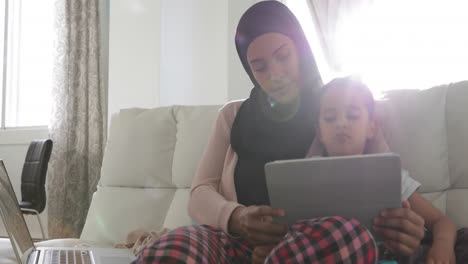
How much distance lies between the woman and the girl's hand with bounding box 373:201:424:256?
20 centimetres

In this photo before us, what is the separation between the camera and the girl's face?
1094 millimetres

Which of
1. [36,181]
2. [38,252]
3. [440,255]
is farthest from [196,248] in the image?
[36,181]

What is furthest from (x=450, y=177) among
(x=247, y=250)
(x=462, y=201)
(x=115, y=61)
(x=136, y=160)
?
(x=115, y=61)

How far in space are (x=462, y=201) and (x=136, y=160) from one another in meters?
1.19

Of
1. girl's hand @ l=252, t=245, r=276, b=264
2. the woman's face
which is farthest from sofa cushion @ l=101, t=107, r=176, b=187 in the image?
girl's hand @ l=252, t=245, r=276, b=264

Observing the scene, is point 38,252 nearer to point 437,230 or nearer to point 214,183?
point 214,183

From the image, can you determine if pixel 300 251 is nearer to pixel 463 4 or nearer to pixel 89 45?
pixel 463 4

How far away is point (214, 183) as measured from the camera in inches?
50.1

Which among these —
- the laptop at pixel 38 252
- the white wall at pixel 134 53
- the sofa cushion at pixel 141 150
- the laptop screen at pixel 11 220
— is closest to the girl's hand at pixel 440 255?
the laptop at pixel 38 252

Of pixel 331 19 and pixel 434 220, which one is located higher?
pixel 331 19

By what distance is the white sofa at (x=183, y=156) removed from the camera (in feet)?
4.25

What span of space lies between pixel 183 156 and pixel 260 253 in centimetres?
81

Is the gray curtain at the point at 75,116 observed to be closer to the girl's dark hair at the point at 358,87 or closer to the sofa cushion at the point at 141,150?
the sofa cushion at the point at 141,150

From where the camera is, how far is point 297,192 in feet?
2.85
